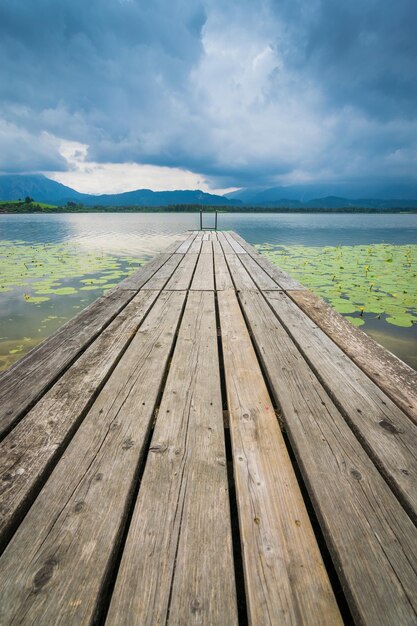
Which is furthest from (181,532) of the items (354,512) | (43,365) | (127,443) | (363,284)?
(363,284)

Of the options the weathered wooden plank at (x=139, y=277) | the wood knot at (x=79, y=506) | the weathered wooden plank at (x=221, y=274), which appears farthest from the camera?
the weathered wooden plank at (x=221, y=274)

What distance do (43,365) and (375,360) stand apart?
204 cm

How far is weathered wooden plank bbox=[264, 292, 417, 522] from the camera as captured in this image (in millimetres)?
1039

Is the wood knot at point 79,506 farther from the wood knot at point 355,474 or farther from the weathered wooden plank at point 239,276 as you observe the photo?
the weathered wooden plank at point 239,276

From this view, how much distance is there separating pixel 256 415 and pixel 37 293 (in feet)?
18.3

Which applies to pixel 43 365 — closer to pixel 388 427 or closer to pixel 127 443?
pixel 127 443

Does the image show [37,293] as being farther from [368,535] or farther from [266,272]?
[368,535]

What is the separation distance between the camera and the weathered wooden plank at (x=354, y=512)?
0.70m

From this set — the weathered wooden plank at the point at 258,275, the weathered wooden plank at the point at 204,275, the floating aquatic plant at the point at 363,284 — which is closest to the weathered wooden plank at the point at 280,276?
the weathered wooden plank at the point at 258,275

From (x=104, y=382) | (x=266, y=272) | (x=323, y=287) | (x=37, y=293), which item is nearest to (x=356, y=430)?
(x=104, y=382)

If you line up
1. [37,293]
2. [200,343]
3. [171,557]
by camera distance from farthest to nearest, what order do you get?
[37,293] < [200,343] < [171,557]

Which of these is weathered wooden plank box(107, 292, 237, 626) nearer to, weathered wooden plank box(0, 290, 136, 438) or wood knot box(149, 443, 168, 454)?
wood knot box(149, 443, 168, 454)

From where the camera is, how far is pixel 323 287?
5.89 m

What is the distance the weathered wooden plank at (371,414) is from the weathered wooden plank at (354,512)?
0.04 m
